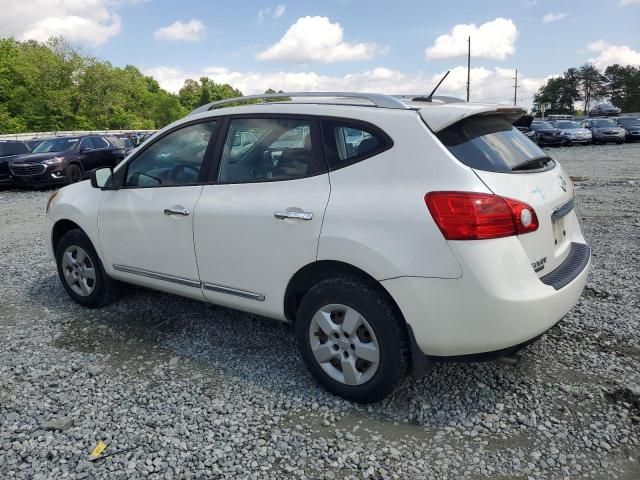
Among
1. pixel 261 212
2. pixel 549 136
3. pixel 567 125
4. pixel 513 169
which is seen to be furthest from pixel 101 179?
pixel 567 125

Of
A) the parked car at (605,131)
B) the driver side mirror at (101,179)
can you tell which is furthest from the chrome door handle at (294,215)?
the parked car at (605,131)

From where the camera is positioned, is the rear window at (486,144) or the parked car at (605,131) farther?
the parked car at (605,131)

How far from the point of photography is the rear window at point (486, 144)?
2707 millimetres

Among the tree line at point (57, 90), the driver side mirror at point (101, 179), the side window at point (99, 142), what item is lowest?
the driver side mirror at point (101, 179)

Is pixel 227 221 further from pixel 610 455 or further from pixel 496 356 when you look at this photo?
pixel 610 455

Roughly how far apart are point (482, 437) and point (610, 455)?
588 millimetres

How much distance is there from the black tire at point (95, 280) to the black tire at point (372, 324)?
7.33 ft

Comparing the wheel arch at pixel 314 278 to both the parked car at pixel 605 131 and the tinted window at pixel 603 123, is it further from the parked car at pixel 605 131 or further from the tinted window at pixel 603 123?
the tinted window at pixel 603 123

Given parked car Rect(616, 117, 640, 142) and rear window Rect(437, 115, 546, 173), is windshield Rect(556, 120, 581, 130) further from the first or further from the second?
rear window Rect(437, 115, 546, 173)

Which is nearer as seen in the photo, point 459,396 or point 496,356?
point 496,356

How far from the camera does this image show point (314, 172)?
119 inches

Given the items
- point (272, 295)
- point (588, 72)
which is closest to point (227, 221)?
point (272, 295)

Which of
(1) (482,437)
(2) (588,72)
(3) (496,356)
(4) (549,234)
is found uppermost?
(2) (588,72)

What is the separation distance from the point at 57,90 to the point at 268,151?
60.2 m
